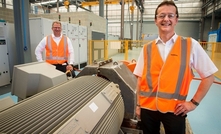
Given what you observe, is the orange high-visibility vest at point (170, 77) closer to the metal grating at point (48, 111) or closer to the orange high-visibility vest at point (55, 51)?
the metal grating at point (48, 111)

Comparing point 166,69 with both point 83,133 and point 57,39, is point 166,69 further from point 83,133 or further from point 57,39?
point 57,39

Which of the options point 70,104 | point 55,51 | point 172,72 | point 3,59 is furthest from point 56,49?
point 172,72

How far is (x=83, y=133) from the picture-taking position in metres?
0.70

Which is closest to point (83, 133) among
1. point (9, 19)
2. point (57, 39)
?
point (57, 39)

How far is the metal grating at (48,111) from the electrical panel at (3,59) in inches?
143

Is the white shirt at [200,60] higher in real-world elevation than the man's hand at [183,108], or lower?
higher

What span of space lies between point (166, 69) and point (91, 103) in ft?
2.10

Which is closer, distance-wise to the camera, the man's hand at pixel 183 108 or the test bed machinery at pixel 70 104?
the test bed machinery at pixel 70 104

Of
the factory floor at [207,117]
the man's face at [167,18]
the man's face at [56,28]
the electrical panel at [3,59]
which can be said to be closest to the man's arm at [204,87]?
the man's face at [167,18]

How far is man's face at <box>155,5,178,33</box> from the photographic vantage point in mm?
1158

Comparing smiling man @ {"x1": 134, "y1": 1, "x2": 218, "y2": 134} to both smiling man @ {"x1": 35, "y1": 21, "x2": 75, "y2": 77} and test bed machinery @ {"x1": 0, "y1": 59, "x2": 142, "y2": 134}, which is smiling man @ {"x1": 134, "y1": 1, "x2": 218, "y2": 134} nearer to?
test bed machinery @ {"x1": 0, "y1": 59, "x2": 142, "y2": 134}

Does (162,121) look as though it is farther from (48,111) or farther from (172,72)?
(48,111)

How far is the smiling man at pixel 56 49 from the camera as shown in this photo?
9.68ft

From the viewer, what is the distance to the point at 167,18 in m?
1.16
